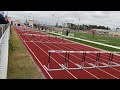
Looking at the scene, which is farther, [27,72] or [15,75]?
[27,72]

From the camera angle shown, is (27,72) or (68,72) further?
(68,72)

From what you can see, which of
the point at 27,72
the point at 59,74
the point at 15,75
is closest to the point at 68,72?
the point at 59,74
